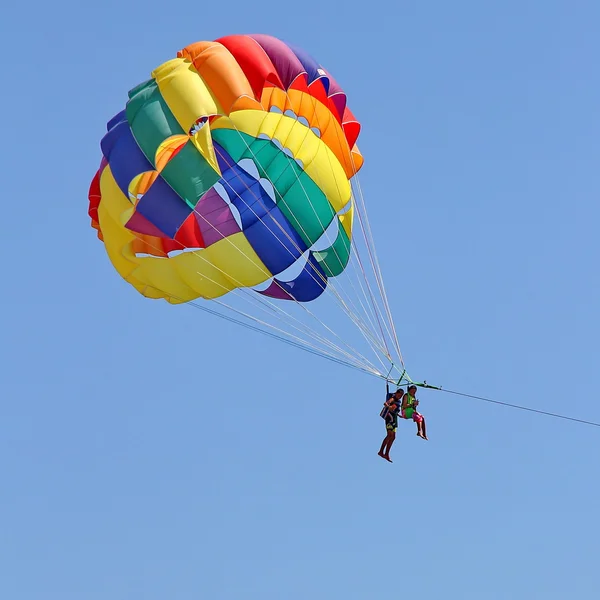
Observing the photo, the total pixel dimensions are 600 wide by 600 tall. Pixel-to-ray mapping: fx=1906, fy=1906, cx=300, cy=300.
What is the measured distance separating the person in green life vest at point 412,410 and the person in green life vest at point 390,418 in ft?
0.27

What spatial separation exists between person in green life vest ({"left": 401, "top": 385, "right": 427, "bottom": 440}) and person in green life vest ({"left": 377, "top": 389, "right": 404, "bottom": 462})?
0.27ft

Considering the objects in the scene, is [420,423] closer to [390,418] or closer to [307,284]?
[390,418]

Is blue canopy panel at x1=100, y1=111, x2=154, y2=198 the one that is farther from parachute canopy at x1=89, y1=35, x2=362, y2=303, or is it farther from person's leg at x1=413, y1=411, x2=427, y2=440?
person's leg at x1=413, y1=411, x2=427, y2=440

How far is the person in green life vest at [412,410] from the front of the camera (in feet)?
80.2

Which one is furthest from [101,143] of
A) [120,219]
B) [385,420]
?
[385,420]

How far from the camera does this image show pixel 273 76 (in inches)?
979

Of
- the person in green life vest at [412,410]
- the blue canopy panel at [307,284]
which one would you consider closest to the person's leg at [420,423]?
the person in green life vest at [412,410]

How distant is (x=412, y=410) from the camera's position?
24.5 m

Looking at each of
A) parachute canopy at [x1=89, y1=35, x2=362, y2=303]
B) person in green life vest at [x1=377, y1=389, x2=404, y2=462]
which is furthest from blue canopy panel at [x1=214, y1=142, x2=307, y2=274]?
person in green life vest at [x1=377, y1=389, x2=404, y2=462]

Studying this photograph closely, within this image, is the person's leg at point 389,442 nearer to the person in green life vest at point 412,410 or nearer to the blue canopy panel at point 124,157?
the person in green life vest at point 412,410

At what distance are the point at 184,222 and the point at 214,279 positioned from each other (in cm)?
124

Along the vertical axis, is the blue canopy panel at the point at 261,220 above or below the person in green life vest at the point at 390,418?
above

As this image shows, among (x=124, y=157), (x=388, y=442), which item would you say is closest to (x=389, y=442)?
(x=388, y=442)

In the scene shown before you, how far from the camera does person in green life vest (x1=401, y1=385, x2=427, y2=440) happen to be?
2445 centimetres
